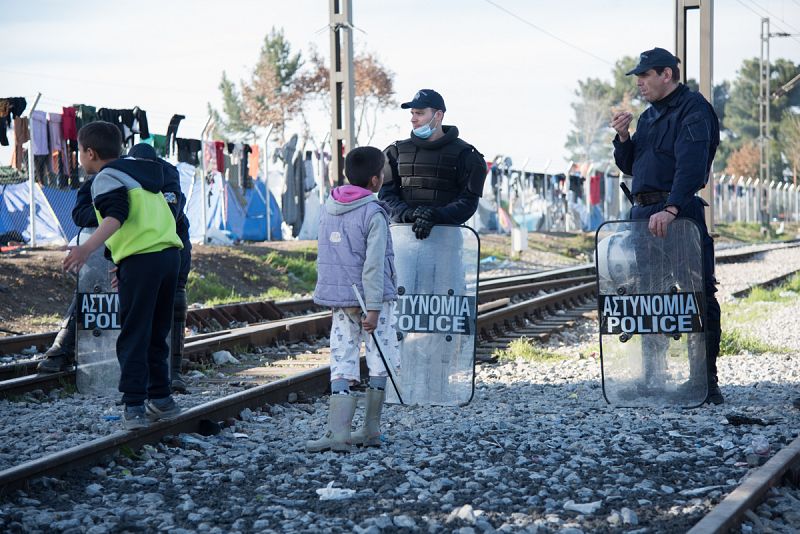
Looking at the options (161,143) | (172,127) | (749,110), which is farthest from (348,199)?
(749,110)

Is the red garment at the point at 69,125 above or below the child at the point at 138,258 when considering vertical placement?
above

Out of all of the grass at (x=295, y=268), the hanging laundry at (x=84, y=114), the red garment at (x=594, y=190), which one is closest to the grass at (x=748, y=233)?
the red garment at (x=594, y=190)

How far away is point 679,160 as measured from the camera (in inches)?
255

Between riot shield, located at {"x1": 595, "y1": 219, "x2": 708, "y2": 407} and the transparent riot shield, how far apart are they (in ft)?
10.2

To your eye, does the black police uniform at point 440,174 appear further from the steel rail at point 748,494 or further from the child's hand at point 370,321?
the steel rail at point 748,494

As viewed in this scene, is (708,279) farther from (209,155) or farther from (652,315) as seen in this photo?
(209,155)

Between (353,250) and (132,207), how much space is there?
114cm

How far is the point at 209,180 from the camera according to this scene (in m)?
22.8

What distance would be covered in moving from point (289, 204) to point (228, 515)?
72.2 ft

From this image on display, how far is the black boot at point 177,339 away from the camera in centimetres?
748

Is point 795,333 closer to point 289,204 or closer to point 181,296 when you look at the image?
point 181,296

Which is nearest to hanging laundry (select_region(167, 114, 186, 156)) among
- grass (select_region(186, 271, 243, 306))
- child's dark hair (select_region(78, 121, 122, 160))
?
grass (select_region(186, 271, 243, 306))

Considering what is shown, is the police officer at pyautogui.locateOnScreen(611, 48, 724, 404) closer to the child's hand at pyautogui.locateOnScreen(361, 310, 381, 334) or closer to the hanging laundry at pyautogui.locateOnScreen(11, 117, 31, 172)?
the child's hand at pyautogui.locateOnScreen(361, 310, 381, 334)

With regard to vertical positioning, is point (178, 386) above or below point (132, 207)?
below
